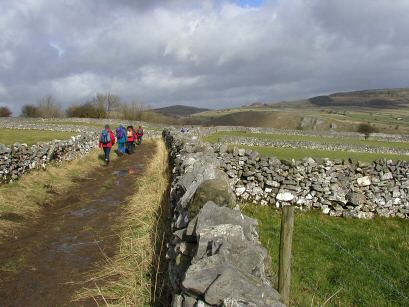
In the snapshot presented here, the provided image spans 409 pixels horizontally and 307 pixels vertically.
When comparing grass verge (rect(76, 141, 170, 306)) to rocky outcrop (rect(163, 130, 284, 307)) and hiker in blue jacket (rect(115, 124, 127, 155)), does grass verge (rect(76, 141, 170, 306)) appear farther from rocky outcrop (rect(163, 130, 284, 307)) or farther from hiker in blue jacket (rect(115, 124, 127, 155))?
hiker in blue jacket (rect(115, 124, 127, 155))

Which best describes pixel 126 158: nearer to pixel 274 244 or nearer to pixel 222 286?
pixel 274 244

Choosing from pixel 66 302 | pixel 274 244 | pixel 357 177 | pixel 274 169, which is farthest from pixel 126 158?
pixel 66 302

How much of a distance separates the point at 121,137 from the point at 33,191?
11.6 m

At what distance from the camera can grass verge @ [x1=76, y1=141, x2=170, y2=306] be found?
18.8ft

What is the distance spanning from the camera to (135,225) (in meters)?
9.23

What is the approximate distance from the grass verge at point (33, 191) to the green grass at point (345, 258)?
605cm

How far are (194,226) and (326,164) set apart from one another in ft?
33.0

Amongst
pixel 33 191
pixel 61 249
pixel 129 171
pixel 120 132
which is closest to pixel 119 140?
pixel 120 132

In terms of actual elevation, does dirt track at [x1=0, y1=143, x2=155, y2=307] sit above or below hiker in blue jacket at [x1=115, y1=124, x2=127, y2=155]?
below

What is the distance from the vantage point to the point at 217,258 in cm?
378

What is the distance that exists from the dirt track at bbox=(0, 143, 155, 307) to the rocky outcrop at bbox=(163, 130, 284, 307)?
2.13 meters

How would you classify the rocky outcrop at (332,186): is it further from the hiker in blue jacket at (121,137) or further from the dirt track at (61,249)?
the hiker in blue jacket at (121,137)

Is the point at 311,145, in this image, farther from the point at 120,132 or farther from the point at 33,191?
the point at 33,191

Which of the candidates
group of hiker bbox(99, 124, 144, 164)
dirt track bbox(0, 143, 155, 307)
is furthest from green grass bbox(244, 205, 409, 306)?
group of hiker bbox(99, 124, 144, 164)
